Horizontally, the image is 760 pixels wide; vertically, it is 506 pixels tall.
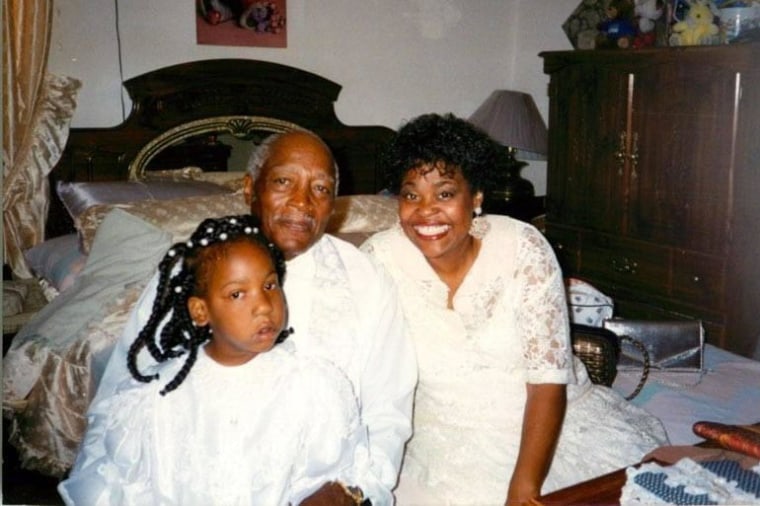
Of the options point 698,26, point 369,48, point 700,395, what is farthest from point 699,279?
point 369,48

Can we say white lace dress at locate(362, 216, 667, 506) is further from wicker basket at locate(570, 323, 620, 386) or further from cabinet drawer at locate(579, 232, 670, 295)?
cabinet drawer at locate(579, 232, 670, 295)

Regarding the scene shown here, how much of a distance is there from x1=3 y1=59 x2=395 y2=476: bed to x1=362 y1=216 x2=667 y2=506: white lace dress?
1.11 metres

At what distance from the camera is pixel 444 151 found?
1.60 meters

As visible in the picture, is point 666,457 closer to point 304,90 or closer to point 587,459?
point 587,459

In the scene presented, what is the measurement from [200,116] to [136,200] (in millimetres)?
628

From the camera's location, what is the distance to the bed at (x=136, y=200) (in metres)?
2.39

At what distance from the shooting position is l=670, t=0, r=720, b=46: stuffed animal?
3355mm

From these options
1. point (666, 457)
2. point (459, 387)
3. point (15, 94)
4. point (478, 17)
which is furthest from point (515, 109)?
point (666, 457)

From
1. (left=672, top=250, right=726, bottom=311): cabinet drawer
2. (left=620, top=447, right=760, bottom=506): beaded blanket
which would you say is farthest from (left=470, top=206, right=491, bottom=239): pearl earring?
(left=672, top=250, right=726, bottom=311): cabinet drawer

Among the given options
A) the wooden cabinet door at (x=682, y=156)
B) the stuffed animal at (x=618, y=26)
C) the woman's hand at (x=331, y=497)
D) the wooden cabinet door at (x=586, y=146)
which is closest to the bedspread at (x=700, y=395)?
the woman's hand at (x=331, y=497)

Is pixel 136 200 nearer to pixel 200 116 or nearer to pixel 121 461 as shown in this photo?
pixel 200 116

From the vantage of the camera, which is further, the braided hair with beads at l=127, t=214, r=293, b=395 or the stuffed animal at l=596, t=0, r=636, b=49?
the stuffed animal at l=596, t=0, r=636, b=49

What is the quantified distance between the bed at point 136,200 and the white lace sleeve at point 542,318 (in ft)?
4.30

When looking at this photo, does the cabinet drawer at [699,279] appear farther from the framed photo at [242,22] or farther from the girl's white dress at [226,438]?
the girl's white dress at [226,438]
